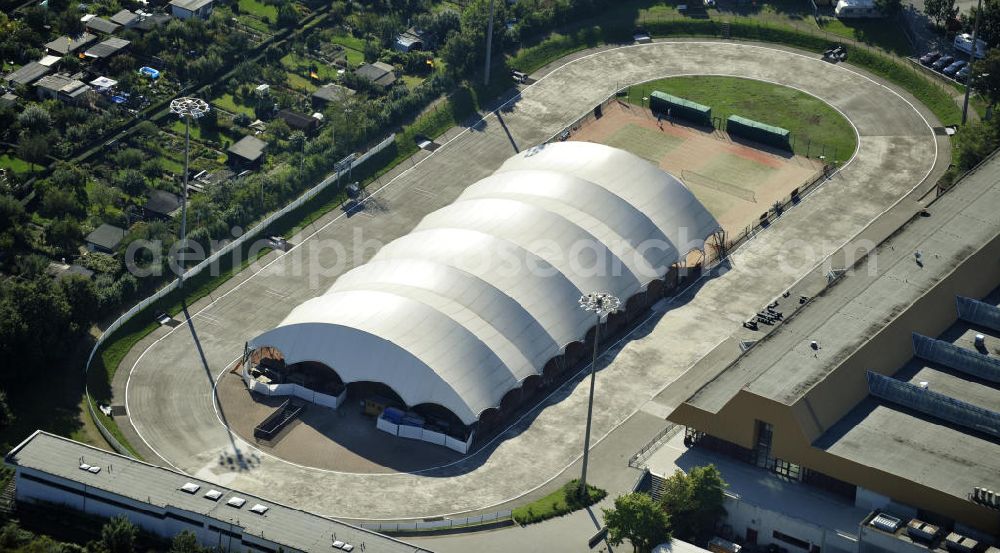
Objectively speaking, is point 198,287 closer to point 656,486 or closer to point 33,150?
point 33,150

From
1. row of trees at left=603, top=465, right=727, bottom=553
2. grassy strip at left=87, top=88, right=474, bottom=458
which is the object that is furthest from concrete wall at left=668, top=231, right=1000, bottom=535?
grassy strip at left=87, top=88, right=474, bottom=458

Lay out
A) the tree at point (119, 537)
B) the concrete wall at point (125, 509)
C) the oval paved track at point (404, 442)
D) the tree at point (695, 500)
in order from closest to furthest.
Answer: the tree at point (119, 537), the concrete wall at point (125, 509), the tree at point (695, 500), the oval paved track at point (404, 442)

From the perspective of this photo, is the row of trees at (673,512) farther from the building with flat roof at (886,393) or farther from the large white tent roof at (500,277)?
the large white tent roof at (500,277)

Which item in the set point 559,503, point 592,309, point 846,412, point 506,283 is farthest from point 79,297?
point 846,412

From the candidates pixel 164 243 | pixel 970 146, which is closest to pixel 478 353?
pixel 164 243

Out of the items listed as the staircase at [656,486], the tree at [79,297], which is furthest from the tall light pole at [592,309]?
the tree at [79,297]
